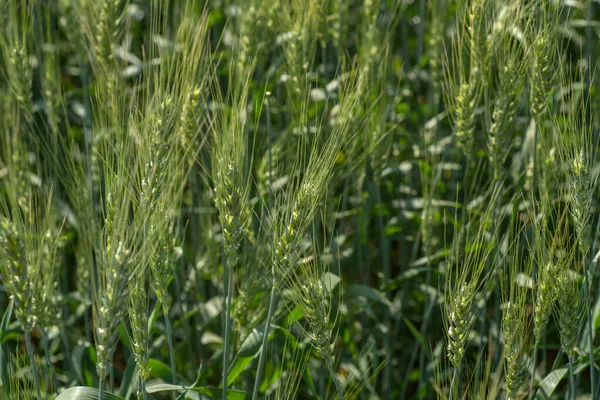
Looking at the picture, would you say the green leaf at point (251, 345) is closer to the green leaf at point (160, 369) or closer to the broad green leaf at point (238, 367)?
the broad green leaf at point (238, 367)

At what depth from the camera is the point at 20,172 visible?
6.24ft

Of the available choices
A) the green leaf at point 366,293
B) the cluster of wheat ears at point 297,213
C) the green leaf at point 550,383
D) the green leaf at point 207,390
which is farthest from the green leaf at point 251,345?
the green leaf at point 550,383

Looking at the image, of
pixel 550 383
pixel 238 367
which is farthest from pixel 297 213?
pixel 550 383

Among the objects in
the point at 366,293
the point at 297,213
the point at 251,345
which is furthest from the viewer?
the point at 366,293

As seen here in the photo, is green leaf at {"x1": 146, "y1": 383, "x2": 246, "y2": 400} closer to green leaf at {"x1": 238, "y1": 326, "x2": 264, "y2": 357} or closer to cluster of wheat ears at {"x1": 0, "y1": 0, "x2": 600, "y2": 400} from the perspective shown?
cluster of wheat ears at {"x1": 0, "y1": 0, "x2": 600, "y2": 400}

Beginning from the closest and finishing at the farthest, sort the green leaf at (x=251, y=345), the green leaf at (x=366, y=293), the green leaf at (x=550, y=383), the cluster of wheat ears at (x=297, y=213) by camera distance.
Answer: the cluster of wheat ears at (x=297, y=213) < the green leaf at (x=550, y=383) < the green leaf at (x=251, y=345) < the green leaf at (x=366, y=293)

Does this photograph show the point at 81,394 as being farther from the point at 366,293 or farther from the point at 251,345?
the point at 366,293

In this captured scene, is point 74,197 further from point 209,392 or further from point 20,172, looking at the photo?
point 209,392

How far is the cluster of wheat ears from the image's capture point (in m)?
1.39

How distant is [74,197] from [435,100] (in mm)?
1067

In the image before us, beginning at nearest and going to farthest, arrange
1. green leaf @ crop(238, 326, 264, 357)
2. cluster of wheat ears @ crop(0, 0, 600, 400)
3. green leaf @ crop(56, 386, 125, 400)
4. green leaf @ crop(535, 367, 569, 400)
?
cluster of wheat ears @ crop(0, 0, 600, 400), green leaf @ crop(56, 386, 125, 400), green leaf @ crop(535, 367, 569, 400), green leaf @ crop(238, 326, 264, 357)

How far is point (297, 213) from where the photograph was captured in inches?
53.9

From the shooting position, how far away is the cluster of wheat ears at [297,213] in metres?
1.39

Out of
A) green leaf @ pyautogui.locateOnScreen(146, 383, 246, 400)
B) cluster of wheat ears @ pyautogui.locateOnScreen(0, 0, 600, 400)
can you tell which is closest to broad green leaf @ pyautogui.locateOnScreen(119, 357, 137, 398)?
cluster of wheat ears @ pyautogui.locateOnScreen(0, 0, 600, 400)
